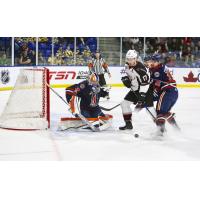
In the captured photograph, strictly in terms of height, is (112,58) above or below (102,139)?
above

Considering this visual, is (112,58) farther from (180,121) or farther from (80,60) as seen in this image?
(180,121)

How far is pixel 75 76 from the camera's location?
8570 millimetres

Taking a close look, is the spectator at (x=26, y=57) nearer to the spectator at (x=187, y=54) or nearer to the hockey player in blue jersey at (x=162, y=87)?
the spectator at (x=187, y=54)

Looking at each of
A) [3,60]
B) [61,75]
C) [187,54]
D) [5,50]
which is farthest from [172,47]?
[3,60]

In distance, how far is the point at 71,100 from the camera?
400 centimetres

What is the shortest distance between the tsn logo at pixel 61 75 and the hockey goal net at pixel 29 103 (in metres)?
3.90

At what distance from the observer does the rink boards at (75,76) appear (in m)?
7.60

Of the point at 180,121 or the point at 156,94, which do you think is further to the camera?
the point at 180,121

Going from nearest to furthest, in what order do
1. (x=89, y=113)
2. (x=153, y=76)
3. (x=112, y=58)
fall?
(x=153, y=76) < (x=89, y=113) < (x=112, y=58)

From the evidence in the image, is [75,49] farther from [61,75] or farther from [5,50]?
[5,50]

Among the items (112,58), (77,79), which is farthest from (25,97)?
(112,58)

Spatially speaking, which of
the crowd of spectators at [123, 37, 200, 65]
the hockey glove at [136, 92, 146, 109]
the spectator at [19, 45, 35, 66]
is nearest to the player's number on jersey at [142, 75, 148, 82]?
the hockey glove at [136, 92, 146, 109]

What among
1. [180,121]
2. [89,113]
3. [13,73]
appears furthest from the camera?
[13,73]

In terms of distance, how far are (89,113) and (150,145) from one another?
836 millimetres
